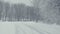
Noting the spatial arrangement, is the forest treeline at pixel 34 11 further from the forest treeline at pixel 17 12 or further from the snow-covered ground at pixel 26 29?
the snow-covered ground at pixel 26 29

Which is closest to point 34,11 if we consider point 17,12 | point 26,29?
point 17,12

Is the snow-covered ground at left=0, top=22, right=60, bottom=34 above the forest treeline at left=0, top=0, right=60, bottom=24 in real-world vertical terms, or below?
below

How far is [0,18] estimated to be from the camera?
91cm

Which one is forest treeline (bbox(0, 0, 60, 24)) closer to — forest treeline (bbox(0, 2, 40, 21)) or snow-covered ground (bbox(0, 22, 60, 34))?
forest treeline (bbox(0, 2, 40, 21))

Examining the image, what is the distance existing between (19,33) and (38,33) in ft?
0.44

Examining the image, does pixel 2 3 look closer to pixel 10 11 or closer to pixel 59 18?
pixel 10 11

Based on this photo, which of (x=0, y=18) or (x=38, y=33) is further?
(x=0, y=18)

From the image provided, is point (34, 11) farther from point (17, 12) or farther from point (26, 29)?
point (26, 29)

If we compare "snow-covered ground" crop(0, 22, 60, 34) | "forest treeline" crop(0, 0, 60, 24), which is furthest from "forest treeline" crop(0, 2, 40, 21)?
"snow-covered ground" crop(0, 22, 60, 34)

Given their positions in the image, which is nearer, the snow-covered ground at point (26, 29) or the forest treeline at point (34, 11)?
the snow-covered ground at point (26, 29)

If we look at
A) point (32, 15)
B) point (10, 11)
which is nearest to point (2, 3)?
point (10, 11)

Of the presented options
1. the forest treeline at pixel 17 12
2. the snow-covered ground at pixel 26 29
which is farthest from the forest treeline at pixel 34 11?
the snow-covered ground at pixel 26 29

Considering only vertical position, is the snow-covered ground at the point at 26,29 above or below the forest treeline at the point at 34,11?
below

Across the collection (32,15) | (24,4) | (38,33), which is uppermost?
(24,4)
